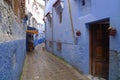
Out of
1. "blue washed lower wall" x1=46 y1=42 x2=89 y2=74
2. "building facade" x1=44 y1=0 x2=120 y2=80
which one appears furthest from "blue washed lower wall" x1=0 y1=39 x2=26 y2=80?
"blue washed lower wall" x1=46 y1=42 x2=89 y2=74

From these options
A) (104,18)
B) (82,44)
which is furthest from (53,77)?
(104,18)

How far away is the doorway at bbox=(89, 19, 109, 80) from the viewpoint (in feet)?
28.7

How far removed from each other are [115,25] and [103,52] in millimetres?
2916

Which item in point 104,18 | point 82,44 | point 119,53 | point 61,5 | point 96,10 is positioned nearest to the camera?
point 119,53

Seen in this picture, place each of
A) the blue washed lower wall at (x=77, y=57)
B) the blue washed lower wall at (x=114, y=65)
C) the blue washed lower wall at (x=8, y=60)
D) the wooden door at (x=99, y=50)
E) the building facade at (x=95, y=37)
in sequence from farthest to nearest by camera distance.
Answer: the blue washed lower wall at (x=77, y=57) < the wooden door at (x=99, y=50) < the building facade at (x=95, y=37) < the blue washed lower wall at (x=114, y=65) < the blue washed lower wall at (x=8, y=60)

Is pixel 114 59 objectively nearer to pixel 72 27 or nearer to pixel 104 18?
pixel 104 18

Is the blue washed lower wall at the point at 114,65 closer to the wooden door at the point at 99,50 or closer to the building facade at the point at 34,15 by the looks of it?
the wooden door at the point at 99,50

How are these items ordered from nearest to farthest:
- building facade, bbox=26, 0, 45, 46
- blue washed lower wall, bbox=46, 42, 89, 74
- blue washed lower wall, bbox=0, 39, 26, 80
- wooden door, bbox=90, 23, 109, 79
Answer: blue washed lower wall, bbox=0, 39, 26, 80, wooden door, bbox=90, 23, 109, 79, blue washed lower wall, bbox=46, 42, 89, 74, building facade, bbox=26, 0, 45, 46

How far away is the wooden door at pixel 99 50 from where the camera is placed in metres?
8.76

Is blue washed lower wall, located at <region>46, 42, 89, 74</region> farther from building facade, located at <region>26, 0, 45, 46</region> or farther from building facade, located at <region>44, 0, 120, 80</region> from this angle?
building facade, located at <region>26, 0, 45, 46</region>

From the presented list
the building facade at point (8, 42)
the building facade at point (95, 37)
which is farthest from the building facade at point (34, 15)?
the building facade at point (8, 42)

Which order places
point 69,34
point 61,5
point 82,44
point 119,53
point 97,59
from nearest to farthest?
1. point 119,53
2. point 97,59
3. point 82,44
4. point 69,34
5. point 61,5

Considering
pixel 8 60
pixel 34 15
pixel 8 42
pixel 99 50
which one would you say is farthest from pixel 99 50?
pixel 34 15

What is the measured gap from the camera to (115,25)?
6090 mm
